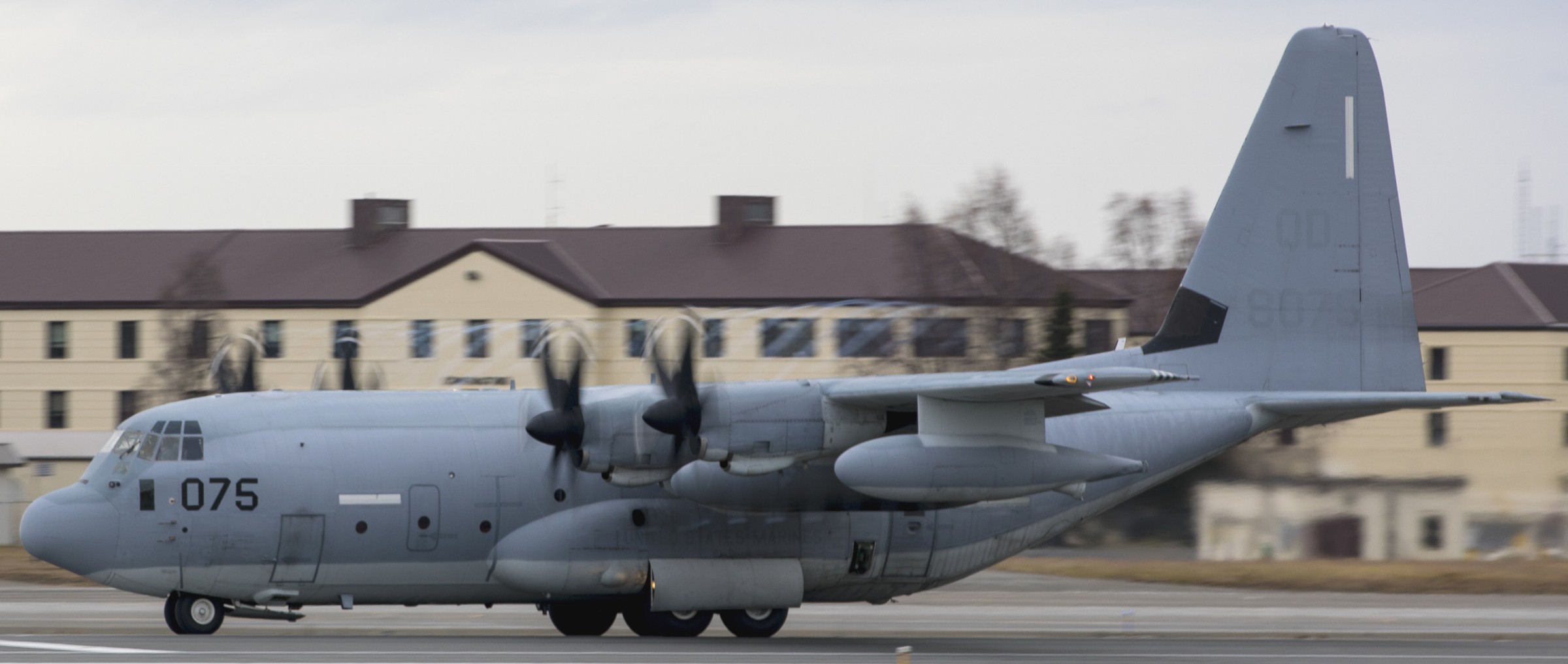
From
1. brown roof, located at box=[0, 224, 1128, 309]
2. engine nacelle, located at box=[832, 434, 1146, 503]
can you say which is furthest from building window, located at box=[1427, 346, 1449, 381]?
engine nacelle, located at box=[832, 434, 1146, 503]

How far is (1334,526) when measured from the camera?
97.5ft

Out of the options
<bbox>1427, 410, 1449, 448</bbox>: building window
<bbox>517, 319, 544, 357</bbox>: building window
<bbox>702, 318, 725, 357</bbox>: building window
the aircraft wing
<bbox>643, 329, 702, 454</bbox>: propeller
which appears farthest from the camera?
<bbox>1427, 410, 1449, 448</bbox>: building window

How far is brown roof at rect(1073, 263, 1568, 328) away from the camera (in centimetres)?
4762

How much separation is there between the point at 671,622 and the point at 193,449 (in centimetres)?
583

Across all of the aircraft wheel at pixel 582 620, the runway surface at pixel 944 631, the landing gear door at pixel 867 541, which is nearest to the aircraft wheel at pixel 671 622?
the runway surface at pixel 944 631

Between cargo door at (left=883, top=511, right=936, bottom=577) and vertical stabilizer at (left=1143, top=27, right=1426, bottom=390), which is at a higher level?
vertical stabilizer at (left=1143, top=27, right=1426, bottom=390)

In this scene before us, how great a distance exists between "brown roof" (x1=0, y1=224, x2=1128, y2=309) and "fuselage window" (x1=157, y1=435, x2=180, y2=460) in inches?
1090

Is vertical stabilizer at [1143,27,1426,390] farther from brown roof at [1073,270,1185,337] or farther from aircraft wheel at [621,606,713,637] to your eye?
brown roof at [1073,270,1185,337]

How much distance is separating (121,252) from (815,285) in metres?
23.6

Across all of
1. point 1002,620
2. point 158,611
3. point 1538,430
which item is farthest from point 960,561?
point 1538,430

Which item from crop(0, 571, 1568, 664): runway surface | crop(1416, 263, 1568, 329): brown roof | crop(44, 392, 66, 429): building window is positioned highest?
crop(1416, 263, 1568, 329): brown roof

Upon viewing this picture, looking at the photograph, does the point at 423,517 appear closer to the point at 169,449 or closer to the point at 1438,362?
the point at 169,449

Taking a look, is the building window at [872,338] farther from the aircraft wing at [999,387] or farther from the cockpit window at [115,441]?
the cockpit window at [115,441]

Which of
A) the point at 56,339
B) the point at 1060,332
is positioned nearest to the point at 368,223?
the point at 56,339
